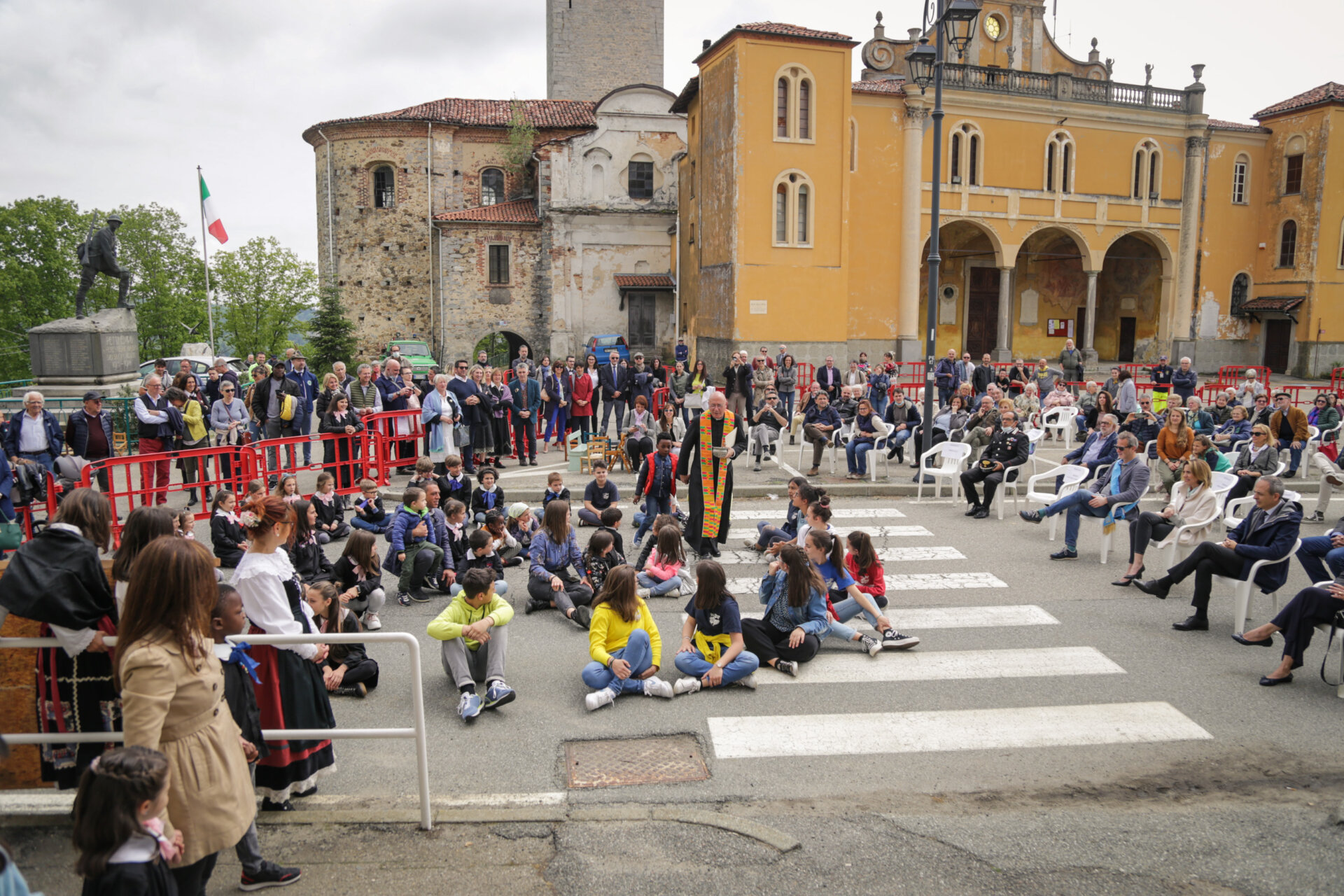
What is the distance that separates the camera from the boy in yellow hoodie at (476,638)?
686 cm

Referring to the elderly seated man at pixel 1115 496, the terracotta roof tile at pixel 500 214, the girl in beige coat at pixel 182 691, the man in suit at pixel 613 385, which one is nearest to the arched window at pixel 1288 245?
the terracotta roof tile at pixel 500 214

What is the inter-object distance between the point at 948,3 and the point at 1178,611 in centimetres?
1007

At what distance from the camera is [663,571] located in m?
9.48

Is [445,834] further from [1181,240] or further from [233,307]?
[233,307]

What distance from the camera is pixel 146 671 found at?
3.62 meters

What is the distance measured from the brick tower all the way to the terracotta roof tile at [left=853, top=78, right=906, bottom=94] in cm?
1836

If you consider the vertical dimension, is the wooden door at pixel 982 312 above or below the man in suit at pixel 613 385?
above

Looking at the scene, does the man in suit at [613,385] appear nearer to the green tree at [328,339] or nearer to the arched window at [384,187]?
the green tree at [328,339]

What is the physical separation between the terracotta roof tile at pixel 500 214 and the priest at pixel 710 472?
30.1m

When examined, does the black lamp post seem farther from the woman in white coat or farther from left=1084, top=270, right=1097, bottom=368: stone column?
left=1084, top=270, right=1097, bottom=368: stone column

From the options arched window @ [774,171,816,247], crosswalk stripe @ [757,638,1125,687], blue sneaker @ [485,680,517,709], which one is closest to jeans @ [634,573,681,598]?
crosswalk stripe @ [757,638,1125,687]

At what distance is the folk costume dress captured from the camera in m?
5.17

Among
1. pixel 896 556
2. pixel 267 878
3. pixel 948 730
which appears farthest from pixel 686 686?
pixel 896 556

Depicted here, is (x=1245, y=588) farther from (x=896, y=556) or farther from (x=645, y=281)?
(x=645, y=281)
